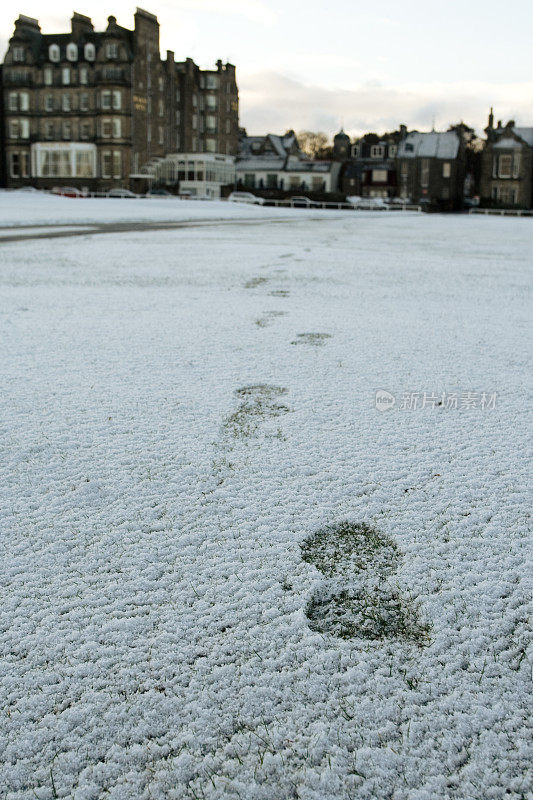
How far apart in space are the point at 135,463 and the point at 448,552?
101 cm

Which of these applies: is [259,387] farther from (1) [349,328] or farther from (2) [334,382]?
(1) [349,328]

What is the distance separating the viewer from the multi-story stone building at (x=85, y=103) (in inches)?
1828

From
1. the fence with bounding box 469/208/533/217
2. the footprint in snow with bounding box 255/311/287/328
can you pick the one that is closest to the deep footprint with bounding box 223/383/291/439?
the footprint in snow with bounding box 255/311/287/328

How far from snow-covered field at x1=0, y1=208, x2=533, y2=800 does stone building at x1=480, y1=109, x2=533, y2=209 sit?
60119 mm

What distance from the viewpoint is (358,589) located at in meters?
1.46

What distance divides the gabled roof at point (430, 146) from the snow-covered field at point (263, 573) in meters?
62.7

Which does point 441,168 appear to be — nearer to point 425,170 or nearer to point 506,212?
point 425,170

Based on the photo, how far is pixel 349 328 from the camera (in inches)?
164

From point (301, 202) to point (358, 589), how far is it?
4339 cm

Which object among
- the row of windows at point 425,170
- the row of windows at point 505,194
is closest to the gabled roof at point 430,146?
the row of windows at point 425,170

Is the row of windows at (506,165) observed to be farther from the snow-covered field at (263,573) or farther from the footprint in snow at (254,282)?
the snow-covered field at (263,573)

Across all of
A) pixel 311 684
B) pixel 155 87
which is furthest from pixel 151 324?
pixel 155 87

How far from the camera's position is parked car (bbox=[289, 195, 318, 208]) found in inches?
1661

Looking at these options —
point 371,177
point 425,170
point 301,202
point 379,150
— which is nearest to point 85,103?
point 301,202
